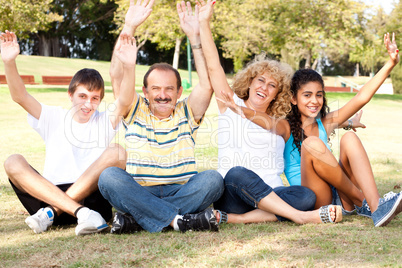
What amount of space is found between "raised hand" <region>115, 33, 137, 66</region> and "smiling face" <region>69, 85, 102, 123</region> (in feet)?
1.65

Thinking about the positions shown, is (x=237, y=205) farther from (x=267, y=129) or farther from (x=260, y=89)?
(x=260, y=89)

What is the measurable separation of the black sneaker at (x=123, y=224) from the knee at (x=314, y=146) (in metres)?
1.46

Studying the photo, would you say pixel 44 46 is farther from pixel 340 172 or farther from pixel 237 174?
pixel 340 172

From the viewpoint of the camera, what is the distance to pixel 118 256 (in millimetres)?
2715

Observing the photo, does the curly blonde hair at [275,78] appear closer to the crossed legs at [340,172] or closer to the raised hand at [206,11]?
the crossed legs at [340,172]

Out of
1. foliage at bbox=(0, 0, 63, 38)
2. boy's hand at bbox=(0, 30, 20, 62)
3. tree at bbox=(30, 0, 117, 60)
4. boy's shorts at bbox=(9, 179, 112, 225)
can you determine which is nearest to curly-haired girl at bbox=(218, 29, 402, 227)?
Answer: boy's shorts at bbox=(9, 179, 112, 225)

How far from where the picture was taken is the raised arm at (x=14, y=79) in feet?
11.1

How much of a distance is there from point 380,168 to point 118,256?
4.75m

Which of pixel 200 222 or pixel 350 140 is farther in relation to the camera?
pixel 350 140

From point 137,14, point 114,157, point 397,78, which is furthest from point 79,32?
point 114,157

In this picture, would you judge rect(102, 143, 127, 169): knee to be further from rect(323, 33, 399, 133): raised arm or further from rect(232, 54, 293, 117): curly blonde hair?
rect(323, 33, 399, 133): raised arm

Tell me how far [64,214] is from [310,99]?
2320 millimetres

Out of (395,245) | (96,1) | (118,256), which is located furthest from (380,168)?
(96,1)

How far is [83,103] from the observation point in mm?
3770
